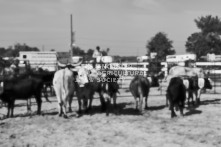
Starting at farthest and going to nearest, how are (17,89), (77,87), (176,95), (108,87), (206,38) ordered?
(206,38) → (77,87) → (17,89) → (108,87) → (176,95)

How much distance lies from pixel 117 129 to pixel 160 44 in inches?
1894

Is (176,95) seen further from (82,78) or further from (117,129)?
(82,78)

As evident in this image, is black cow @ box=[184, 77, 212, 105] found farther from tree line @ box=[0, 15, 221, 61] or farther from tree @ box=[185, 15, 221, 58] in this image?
tree @ box=[185, 15, 221, 58]

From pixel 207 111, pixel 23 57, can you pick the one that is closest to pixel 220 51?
pixel 23 57

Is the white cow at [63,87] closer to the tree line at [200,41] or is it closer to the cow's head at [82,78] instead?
the cow's head at [82,78]

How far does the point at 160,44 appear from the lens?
54.3 m

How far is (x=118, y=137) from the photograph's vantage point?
22.1 ft

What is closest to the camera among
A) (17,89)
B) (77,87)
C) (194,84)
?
(17,89)

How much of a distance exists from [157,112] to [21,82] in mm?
4429

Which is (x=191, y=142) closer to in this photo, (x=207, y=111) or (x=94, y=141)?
(x=94, y=141)

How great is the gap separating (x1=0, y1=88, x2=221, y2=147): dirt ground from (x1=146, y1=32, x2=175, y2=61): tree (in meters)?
43.4

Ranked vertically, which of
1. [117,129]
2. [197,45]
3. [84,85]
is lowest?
[117,129]

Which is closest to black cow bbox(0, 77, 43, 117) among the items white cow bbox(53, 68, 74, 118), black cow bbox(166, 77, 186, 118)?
white cow bbox(53, 68, 74, 118)

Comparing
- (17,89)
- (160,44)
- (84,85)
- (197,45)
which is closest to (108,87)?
(84,85)
